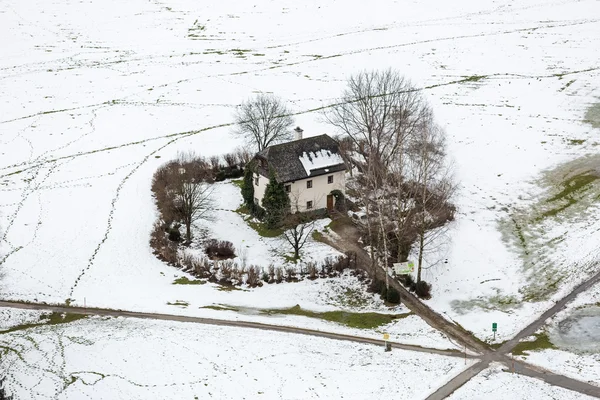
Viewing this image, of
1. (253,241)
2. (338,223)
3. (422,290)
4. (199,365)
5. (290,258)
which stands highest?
(338,223)

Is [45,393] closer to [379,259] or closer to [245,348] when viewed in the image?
[245,348]

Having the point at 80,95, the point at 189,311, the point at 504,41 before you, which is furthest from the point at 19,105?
the point at 504,41

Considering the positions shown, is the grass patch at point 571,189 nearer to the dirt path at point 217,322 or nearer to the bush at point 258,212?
the dirt path at point 217,322

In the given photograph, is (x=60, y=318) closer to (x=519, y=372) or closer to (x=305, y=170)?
(x=305, y=170)

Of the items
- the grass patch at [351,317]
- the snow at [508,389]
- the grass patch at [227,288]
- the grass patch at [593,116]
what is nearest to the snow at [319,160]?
the grass patch at [227,288]

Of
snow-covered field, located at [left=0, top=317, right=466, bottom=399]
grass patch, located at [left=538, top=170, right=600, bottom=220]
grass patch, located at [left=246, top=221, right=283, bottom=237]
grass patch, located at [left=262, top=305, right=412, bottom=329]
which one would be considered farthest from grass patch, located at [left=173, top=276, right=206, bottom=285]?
grass patch, located at [left=538, top=170, right=600, bottom=220]

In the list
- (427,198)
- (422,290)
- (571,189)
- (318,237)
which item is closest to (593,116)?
(571,189)
